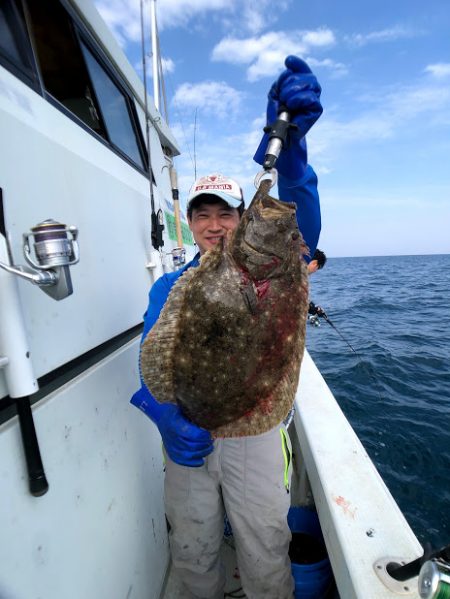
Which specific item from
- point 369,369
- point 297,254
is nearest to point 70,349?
point 297,254

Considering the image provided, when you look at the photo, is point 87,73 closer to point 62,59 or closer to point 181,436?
point 62,59

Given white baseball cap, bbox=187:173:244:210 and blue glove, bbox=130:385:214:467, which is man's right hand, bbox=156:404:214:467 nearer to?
blue glove, bbox=130:385:214:467

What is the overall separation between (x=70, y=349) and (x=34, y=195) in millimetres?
695

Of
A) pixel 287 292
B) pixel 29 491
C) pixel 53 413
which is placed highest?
pixel 287 292

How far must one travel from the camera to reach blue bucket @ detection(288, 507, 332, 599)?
7.25 feet

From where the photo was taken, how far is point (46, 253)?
101 centimetres

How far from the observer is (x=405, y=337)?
10094mm

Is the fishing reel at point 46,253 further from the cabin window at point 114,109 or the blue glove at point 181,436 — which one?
the cabin window at point 114,109

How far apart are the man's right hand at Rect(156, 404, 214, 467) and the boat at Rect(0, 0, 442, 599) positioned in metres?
0.37

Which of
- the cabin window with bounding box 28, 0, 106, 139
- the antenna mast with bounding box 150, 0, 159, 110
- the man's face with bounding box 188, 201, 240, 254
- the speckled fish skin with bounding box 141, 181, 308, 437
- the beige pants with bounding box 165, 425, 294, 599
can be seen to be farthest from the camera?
the antenna mast with bounding box 150, 0, 159, 110

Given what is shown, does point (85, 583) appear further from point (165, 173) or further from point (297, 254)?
point (165, 173)

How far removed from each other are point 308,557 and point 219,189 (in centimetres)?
272

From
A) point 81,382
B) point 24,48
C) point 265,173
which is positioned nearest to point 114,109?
point 24,48

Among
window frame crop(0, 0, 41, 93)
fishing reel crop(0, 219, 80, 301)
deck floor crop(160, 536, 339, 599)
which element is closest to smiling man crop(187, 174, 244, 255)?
window frame crop(0, 0, 41, 93)
